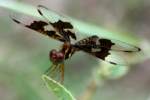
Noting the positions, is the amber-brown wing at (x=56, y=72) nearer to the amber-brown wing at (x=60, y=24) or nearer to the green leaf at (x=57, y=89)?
the amber-brown wing at (x=60, y=24)

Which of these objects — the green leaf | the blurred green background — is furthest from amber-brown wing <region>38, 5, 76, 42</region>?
the green leaf

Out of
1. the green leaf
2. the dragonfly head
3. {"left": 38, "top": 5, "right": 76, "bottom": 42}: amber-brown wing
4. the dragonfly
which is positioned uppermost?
{"left": 38, "top": 5, "right": 76, "bottom": 42}: amber-brown wing

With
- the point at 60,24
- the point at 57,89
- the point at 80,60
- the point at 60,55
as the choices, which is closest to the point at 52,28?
the point at 60,24

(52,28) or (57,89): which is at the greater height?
(52,28)

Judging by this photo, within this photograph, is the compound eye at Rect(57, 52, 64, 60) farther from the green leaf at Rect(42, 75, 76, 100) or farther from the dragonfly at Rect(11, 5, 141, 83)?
the green leaf at Rect(42, 75, 76, 100)

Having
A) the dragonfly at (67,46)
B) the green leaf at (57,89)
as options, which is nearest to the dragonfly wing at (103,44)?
the dragonfly at (67,46)

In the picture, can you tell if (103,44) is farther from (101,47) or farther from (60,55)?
(60,55)

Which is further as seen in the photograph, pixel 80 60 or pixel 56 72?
pixel 80 60

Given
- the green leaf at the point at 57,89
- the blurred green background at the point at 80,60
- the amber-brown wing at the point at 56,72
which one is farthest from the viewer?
the blurred green background at the point at 80,60

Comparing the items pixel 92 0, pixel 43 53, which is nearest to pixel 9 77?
pixel 43 53
